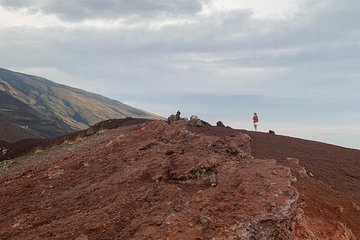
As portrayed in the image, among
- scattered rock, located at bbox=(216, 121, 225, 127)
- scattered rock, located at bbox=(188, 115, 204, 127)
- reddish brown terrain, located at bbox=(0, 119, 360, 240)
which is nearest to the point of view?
reddish brown terrain, located at bbox=(0, 119, 360, 240)

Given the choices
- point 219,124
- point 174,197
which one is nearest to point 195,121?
point 219,124

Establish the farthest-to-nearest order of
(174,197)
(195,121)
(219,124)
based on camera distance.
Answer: (219,124) → (195,121) → (174,197)

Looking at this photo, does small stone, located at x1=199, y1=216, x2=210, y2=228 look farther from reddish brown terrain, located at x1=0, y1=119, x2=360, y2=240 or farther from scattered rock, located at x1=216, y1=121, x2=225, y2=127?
scattered rock, located at x1=216, y1=121, x2=225, y2=127

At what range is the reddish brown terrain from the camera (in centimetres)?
990

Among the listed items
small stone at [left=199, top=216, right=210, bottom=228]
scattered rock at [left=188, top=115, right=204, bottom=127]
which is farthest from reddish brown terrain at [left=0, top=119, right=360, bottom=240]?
scattered rock at [left=188, top=115, right=204, bottom=127]

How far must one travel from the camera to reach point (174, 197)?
1116 cm

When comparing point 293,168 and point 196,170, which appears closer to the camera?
point 196,170

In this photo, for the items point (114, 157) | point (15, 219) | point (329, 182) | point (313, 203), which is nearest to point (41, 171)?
point (114, 157)

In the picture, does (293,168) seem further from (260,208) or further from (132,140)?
(260,208)

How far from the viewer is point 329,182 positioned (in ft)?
61.7

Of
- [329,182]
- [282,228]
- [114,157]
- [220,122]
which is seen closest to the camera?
[282,228]

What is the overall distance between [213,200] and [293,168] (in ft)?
24.8

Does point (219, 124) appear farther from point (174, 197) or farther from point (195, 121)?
point (174, 197)

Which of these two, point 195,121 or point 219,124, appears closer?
point 195,121
